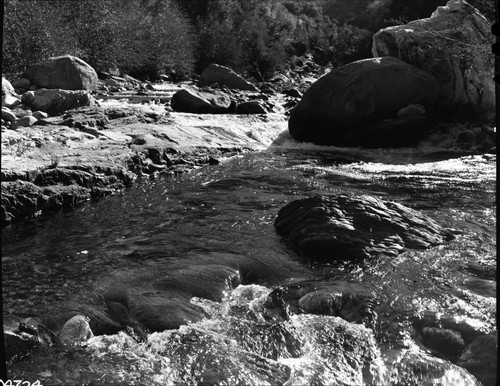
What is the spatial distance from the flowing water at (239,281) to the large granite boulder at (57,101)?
424 cm

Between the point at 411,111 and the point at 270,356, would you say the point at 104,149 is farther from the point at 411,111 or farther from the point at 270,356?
the point at 411,111

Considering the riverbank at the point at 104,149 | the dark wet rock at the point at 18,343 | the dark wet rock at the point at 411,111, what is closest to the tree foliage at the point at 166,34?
the dark wet rock at the point at 411,111

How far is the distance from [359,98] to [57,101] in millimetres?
6690

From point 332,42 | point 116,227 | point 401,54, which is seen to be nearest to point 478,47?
point 401,54

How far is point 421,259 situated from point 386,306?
50.4 inches

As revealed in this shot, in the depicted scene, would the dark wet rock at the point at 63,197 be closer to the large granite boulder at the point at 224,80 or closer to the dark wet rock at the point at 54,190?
the dark wet rock at the point at 54,190

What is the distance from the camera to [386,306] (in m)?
5.09

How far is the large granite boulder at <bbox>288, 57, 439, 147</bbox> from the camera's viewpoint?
1372 centimetres

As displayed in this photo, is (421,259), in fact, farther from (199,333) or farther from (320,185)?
(320,185)

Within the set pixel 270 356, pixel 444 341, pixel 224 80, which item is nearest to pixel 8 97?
pixel 224 80

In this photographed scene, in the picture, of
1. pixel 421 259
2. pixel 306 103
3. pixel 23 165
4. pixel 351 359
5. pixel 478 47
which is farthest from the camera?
pixel 306 103

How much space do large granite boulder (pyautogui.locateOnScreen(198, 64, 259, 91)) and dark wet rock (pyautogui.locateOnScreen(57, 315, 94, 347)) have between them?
58.2 feet

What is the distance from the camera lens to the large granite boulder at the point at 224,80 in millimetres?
21812

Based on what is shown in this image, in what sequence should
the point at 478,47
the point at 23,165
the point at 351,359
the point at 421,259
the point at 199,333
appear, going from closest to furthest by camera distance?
the point at 351,359
the point at 199,333
the point at 421,259
the point at 23,165
the point at 478,47
